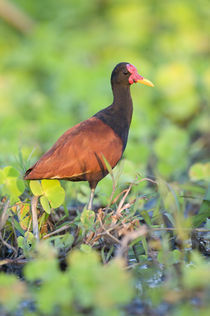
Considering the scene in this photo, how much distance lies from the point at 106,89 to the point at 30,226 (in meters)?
4.25

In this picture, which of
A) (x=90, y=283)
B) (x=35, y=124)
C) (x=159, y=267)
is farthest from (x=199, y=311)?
(x=35, y=124)

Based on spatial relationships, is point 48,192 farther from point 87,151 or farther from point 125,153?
point 125,153

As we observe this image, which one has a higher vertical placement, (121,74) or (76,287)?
(121,74)

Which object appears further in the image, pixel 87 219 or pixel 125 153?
pixel 125 153

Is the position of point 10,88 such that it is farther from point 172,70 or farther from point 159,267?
point 159,267

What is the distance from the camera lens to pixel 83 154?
296 cm

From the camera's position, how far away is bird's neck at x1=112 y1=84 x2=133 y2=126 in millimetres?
3180

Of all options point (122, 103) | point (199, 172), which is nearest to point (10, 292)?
point (122, 103)

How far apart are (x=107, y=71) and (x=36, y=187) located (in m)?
4.66

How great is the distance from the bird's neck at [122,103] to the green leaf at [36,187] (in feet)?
1.98

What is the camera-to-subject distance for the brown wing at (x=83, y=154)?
2.90 m

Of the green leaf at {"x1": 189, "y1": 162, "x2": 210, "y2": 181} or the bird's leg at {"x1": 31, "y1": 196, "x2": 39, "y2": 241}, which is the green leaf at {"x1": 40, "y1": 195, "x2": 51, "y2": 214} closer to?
the bird's leg at {"x1": 31, "y1": 196, "x2": 39, "y2": 241}

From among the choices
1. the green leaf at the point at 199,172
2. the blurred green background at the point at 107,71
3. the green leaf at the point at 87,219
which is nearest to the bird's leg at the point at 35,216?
the green leaf at the point at 87,219

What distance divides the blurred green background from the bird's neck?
1329mm
